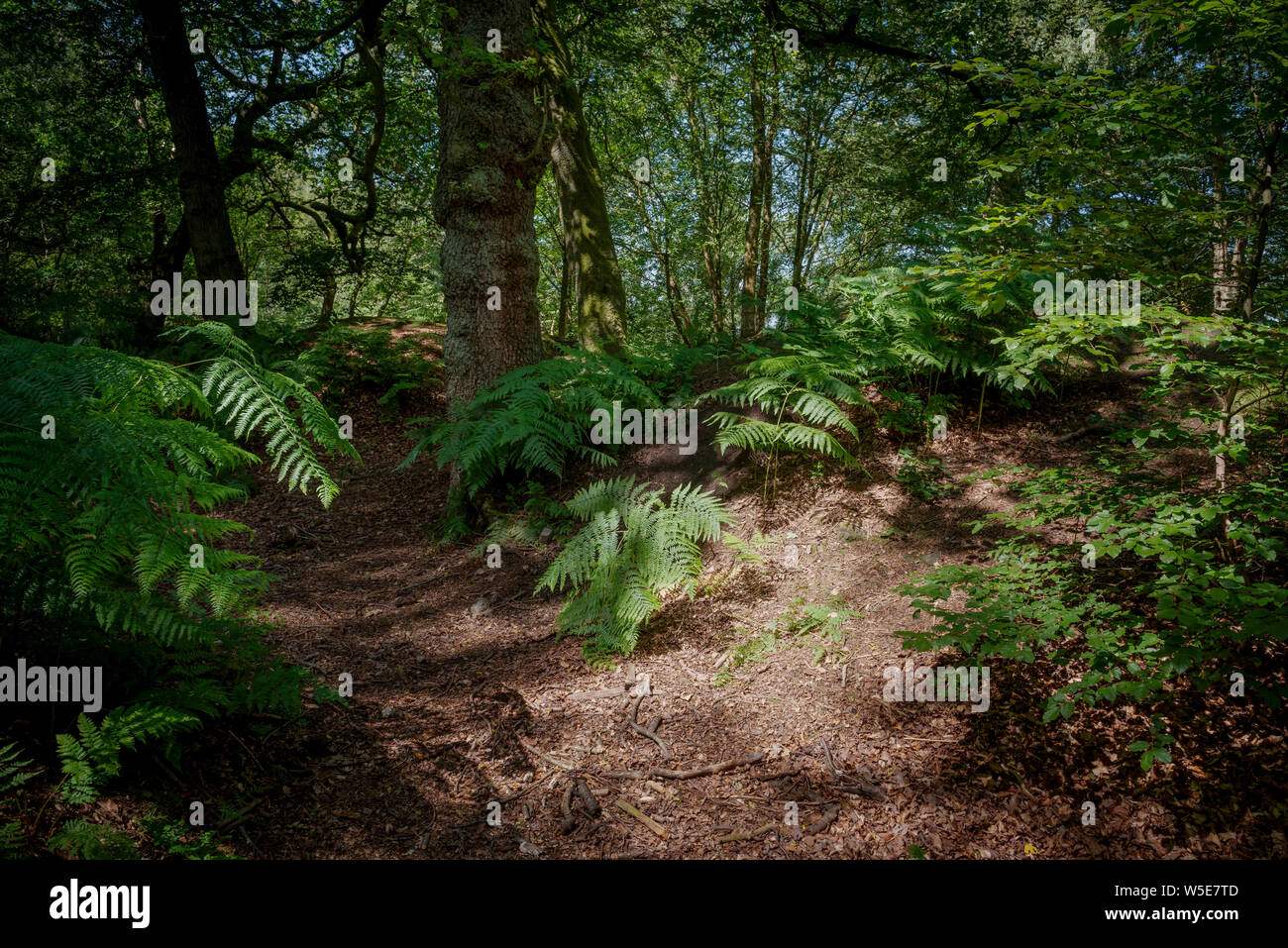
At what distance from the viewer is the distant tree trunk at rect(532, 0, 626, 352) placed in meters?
8.72

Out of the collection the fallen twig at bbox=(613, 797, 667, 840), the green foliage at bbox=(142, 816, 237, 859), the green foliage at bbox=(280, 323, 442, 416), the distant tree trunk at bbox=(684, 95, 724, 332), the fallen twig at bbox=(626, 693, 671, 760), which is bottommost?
the fallen twig at bbox=(613, 797, 667, 840)

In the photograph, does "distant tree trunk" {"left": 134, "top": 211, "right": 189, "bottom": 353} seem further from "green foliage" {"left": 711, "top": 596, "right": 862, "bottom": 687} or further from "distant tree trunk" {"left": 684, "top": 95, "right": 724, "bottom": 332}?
"green foliage" {"left": 711, "top": 596, "right": 862, "bottom": 687}

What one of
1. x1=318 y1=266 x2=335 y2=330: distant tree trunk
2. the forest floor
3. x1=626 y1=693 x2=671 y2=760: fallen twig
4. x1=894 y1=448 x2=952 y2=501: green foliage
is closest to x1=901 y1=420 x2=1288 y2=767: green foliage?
the forest floor

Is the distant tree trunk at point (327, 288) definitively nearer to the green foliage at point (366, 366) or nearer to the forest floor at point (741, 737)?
the green foliage at point (366, 366)

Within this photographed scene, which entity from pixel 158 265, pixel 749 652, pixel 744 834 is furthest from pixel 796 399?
pixel 158 265

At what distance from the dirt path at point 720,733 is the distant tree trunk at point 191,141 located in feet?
22.1

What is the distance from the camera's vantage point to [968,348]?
517 cm

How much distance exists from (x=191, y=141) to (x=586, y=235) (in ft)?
19.2

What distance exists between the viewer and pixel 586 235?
29.2 ft

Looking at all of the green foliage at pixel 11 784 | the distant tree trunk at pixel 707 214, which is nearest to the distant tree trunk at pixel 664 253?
the distant tree trunk at pixel 707 214

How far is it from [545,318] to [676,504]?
690 inches

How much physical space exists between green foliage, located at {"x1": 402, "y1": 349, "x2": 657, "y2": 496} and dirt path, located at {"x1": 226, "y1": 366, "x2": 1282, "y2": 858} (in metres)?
1.11

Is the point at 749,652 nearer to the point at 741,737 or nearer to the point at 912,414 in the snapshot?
the point at 741,737

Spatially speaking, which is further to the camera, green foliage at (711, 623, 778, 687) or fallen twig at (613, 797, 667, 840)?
green foliage at (711, 623, 778, 687)
